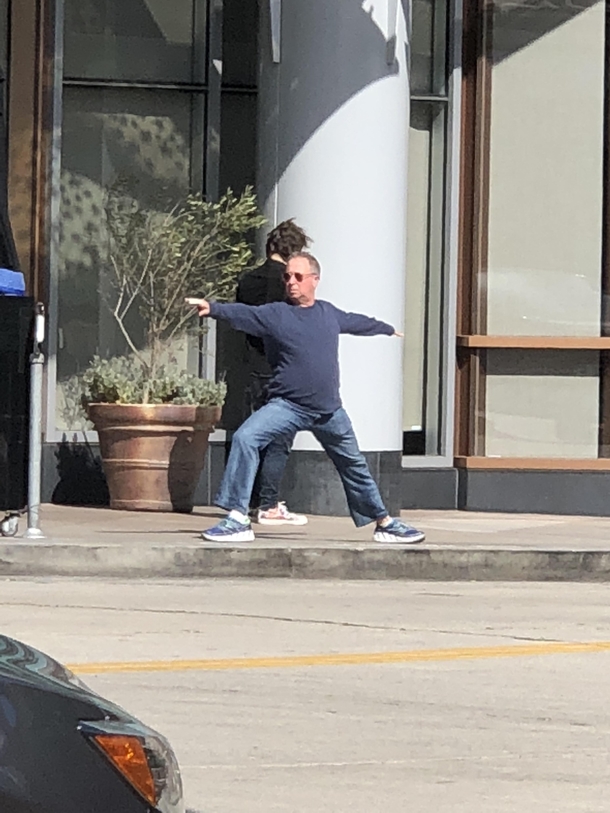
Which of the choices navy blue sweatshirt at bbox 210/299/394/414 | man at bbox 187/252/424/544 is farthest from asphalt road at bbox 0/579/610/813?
navy blue sweatshirt at bbox 210/299/394/414

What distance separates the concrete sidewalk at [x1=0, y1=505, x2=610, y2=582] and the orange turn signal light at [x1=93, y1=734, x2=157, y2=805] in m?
7.08

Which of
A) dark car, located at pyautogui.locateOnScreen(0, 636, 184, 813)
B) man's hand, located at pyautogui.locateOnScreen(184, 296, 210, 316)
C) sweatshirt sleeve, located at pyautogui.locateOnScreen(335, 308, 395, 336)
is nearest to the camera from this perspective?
dark car, located at pyautogui.locateOnScreen(0, 636, 184, 813)

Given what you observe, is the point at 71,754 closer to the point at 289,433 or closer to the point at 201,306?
the point at 201,306

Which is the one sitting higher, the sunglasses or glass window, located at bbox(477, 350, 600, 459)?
the sunglasses

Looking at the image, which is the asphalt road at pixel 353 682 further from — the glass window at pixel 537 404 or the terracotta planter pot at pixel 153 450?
the glass window at pixel 537 404

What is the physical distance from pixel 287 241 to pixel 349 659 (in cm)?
480

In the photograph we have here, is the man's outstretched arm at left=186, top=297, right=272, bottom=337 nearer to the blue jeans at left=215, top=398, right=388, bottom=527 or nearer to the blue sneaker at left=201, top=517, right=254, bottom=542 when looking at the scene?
the blue jeans at left=215, top=398, right=388, bottom=527

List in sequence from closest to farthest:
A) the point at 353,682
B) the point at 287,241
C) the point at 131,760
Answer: the point at 131,760 → the point at 353,682 → the point at 287,241

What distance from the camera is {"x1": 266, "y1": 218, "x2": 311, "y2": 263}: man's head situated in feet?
38.0

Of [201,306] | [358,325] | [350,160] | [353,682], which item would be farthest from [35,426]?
[353,682]

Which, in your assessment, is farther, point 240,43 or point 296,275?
point 240,43

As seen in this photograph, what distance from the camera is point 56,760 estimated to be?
9.16 ft

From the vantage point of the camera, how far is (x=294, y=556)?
33.4 feet

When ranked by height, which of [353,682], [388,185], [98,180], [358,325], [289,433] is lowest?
[353,682]
